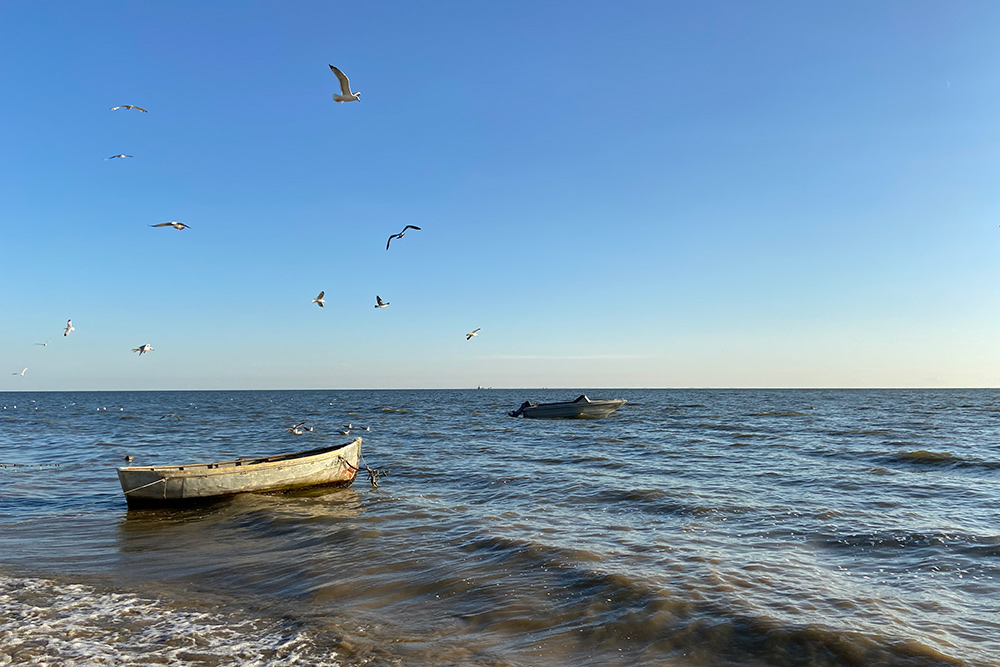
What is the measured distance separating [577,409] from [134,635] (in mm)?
43021

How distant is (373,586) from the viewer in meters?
9.34

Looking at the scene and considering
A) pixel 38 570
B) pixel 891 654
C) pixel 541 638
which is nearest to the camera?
pixel 891 654

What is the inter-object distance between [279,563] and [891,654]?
9.02 metres

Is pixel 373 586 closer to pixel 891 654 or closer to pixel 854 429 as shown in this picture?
pixel 891 654

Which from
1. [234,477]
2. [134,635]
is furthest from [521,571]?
[234,477]

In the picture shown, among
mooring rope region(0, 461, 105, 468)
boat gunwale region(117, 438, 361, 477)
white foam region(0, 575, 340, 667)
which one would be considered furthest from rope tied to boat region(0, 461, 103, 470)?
white foam region(0, 575, 340, 667)

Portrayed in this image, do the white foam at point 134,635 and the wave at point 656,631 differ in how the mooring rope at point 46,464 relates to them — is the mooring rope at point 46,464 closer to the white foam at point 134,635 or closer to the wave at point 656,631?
the white foam at point 134,635

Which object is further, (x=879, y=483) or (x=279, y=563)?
(x=879, y=483)

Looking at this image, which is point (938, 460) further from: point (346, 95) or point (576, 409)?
point (576, 409)

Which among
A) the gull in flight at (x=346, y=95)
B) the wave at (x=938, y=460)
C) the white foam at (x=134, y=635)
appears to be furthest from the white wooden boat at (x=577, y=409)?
the white foam at (x=134, y=635)

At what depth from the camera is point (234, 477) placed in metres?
16.2

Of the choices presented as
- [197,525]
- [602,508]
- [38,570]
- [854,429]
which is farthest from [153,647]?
[854,429]

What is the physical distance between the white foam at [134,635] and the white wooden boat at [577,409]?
41.2 meters

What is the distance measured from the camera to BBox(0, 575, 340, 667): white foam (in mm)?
6676
